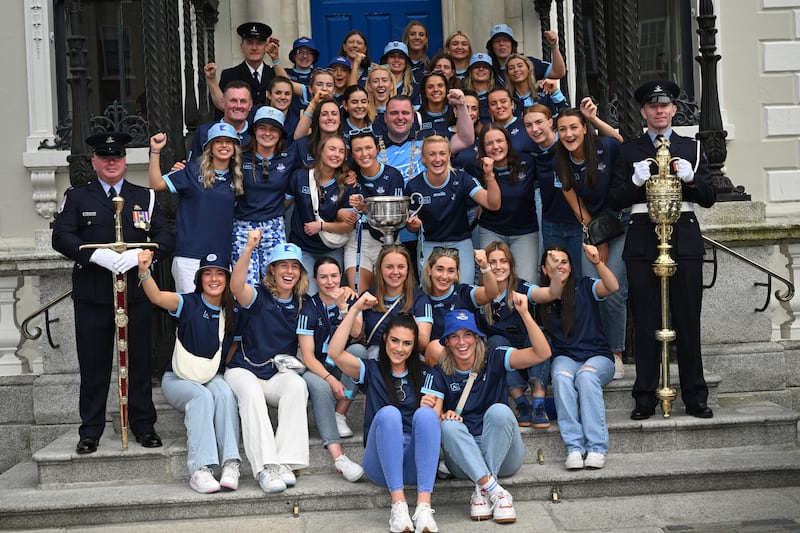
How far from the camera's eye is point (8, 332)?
10195 millimetres

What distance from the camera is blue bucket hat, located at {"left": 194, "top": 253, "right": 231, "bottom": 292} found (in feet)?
25.3

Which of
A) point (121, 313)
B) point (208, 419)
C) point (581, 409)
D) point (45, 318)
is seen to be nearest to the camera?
point (208, 419)

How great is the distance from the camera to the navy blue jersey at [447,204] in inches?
335

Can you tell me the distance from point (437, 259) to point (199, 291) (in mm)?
1545

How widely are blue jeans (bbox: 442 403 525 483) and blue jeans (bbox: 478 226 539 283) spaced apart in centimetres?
163

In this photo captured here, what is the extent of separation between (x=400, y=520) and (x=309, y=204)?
8.62 feet

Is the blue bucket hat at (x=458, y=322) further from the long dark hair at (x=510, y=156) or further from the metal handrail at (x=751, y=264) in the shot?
the metal handrail at (x=751, y=264)

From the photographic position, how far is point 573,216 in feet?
28.3

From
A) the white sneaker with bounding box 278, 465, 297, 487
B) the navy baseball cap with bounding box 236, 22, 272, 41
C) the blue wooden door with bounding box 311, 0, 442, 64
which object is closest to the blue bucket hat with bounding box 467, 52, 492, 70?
the navy baseball cap with bounding box 236, 22, 272, 41

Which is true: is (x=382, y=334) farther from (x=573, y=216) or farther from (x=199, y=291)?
(x=573, y=216)

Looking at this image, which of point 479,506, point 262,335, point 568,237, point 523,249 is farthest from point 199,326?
point 568,237

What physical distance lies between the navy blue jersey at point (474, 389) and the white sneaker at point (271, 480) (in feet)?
3.30

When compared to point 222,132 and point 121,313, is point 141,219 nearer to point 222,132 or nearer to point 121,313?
point 121,313

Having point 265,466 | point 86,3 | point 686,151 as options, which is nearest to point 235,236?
point 265,466
